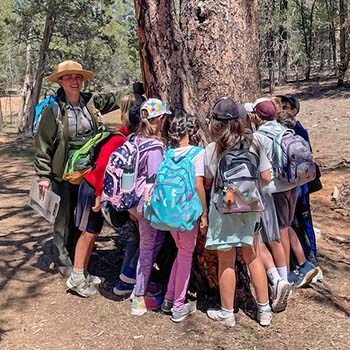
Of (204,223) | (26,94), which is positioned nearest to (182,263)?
(204,223)

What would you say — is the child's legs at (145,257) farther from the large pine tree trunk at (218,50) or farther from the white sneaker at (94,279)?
the large pine tree trunk at (218,50)

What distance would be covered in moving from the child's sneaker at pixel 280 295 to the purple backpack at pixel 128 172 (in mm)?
1150

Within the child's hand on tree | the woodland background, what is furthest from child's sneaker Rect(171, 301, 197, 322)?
the woodland background

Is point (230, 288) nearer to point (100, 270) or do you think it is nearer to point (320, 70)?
point (100, 270)

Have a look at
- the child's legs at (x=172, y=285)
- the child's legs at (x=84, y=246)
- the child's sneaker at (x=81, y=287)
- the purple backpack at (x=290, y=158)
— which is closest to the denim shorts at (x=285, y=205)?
the purple backpack at (x=290, y=158)

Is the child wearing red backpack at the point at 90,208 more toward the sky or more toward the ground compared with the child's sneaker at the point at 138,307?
more toward the sky

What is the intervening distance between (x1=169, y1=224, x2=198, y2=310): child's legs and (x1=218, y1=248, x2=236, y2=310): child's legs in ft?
0.68

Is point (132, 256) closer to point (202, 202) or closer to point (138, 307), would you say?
point (138, 307)

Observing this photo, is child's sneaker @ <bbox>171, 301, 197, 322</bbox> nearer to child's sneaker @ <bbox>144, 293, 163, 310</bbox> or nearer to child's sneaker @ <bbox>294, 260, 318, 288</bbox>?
child's sneaker @ <bbox>144, 293, 163, 310</bbox>

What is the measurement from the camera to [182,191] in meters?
3.19

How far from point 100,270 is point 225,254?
5.06ft

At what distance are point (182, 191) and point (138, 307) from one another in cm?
99

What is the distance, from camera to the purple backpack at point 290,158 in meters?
3.58

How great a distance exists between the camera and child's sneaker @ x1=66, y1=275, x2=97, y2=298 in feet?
12.8
